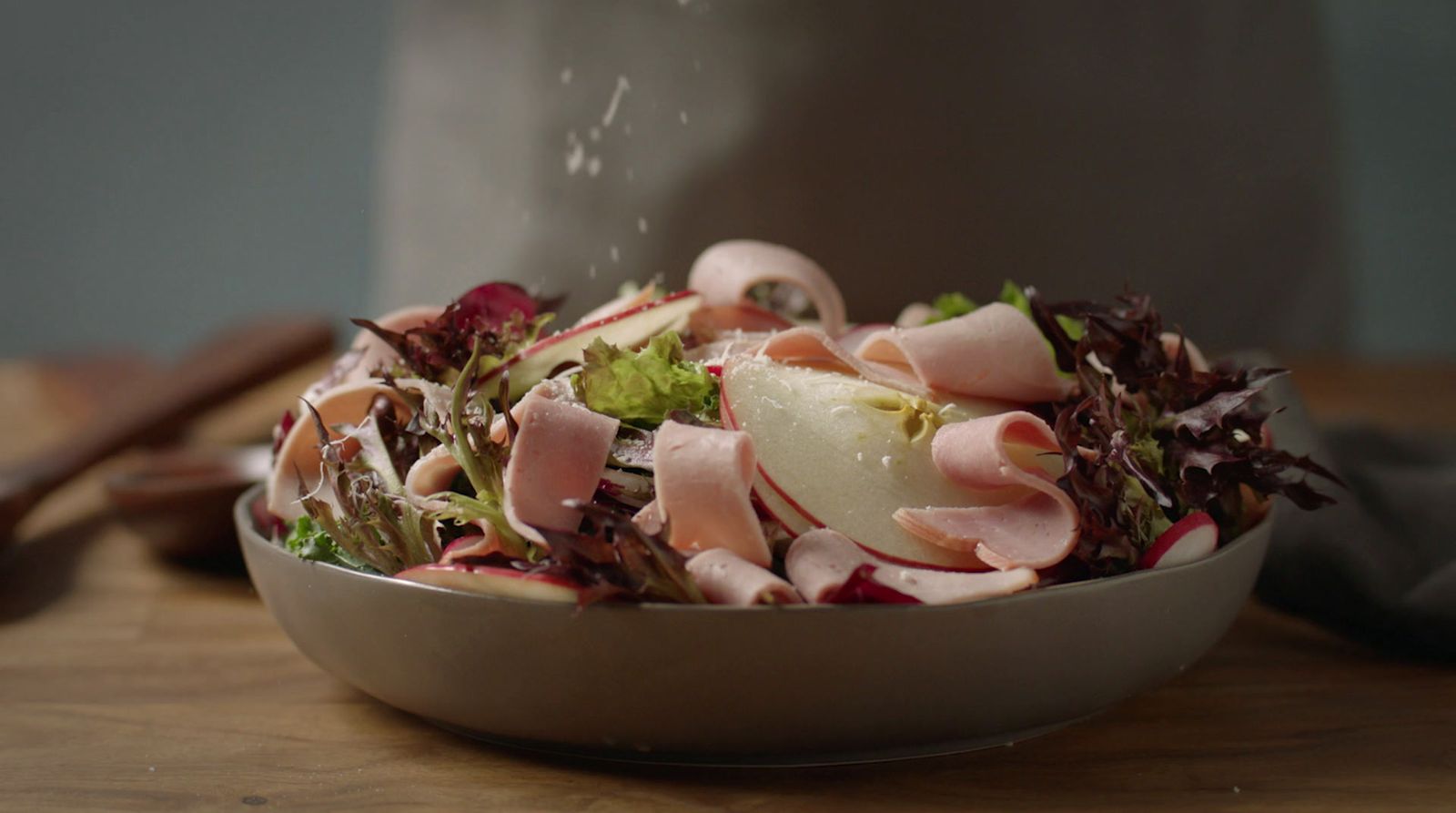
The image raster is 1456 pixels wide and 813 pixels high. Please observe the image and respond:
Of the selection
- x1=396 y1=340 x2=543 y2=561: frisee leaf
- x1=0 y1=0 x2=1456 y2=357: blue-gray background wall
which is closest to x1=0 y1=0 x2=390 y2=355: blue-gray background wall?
x1=0 y1=0 x2=1456 y2=357: blue-gray background wall

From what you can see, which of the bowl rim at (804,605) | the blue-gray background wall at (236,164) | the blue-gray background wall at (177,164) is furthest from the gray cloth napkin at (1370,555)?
the blue-gray background wall at (177,164)

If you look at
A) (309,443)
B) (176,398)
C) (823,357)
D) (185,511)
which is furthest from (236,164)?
(823,357)

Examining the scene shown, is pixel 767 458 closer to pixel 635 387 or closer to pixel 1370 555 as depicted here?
pixel 635 387

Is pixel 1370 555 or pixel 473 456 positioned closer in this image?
pixel 473 456

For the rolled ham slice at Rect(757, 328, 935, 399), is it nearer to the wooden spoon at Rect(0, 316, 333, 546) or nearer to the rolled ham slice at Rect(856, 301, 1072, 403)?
the rolled ham slice at Rect(856, 301, 1072, 403)

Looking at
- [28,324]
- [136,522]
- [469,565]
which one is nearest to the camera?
[469,565]

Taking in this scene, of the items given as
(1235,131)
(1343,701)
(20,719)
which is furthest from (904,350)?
(1235,131)

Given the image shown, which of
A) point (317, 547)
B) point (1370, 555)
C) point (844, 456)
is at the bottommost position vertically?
point (1370, 555)

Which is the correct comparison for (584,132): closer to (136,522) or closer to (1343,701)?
(136,522)
